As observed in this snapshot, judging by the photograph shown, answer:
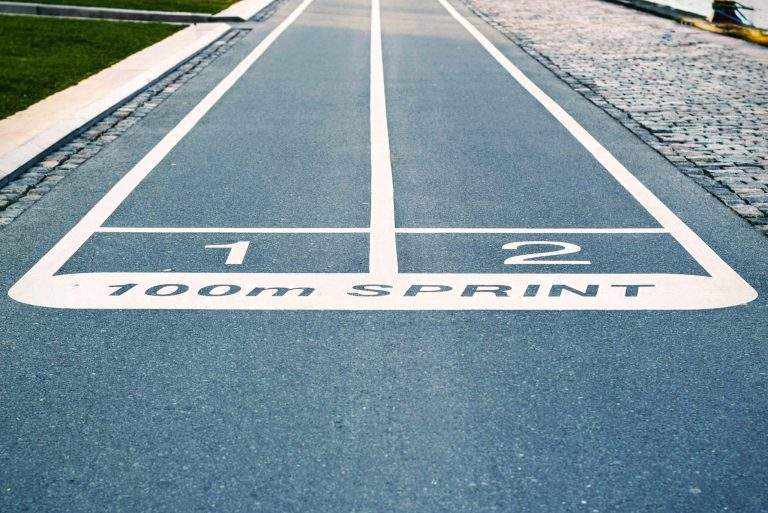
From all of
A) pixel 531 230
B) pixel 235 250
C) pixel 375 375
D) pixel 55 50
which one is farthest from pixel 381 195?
pixel 55 50

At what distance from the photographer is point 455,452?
14.0 ft

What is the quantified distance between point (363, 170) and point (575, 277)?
11.1ft

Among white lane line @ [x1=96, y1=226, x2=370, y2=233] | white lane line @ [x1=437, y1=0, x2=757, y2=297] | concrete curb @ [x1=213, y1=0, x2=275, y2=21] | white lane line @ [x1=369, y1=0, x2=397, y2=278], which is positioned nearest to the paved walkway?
white lane line @ [x1=437, y1=0, x2=757, y2=297]

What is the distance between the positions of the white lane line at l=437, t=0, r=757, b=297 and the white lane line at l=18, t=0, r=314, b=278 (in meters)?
4.18

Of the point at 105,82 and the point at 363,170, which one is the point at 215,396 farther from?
the point at 105,82

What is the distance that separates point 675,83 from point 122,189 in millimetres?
9131

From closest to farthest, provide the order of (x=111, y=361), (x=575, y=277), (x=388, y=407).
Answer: (x=388, y=407) < (x=111, y=361) < (x=575, y=277)

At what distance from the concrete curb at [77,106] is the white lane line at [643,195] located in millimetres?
5264

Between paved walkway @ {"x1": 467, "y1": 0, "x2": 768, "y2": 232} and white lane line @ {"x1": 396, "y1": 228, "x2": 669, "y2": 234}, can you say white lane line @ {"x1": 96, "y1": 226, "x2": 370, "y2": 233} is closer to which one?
white lane line @ {"x1": 396, "y1": 228, "x2": 669, "y2": 234}

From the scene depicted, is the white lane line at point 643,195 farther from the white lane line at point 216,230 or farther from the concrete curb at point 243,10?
the concrete curb at point 243,10

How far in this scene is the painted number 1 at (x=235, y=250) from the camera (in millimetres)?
6594

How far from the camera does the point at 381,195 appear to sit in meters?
8.44


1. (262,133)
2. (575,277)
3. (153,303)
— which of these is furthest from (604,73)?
(153,303)

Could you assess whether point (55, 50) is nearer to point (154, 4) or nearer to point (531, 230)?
point (154, 4)
